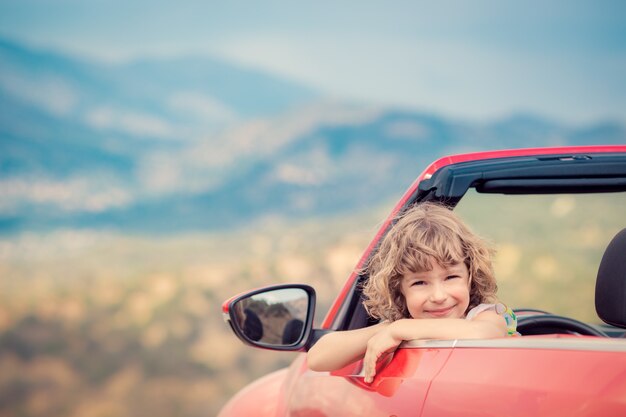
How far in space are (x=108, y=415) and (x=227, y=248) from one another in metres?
24.6

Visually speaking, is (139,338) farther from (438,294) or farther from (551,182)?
(438,294)

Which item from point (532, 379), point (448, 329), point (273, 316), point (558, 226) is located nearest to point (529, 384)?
point (532, 379)

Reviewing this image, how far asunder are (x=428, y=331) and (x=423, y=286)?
0.70ft

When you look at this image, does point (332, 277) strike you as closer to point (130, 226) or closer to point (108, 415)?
point (108, 415)

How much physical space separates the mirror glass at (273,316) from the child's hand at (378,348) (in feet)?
2.24

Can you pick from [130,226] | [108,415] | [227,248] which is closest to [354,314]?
[108,415]

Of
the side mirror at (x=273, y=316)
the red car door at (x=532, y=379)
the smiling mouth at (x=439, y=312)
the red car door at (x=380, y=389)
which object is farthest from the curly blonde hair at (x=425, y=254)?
the side mirror at (x=273, y=316)

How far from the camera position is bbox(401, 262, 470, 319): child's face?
89.1 inches

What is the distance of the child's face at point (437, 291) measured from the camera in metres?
2.26

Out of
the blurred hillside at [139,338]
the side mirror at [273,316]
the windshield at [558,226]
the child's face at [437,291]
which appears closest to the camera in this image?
the child's face at [437,291]

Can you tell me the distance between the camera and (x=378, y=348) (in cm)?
217

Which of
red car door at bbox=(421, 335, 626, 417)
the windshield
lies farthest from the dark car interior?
red car door at bbox=(421, 335, 626, 417)

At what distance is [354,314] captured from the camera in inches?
114

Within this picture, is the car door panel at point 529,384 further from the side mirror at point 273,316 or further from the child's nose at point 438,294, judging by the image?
the side mirror at point 273,316
